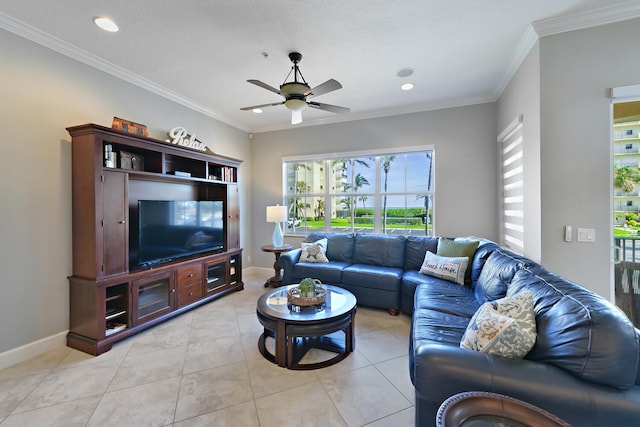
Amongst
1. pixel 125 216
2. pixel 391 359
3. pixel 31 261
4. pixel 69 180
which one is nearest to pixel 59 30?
pixel 69 180

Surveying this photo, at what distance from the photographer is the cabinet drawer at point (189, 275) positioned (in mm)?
3270

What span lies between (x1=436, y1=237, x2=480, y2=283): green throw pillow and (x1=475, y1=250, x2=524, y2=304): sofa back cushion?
0.41m

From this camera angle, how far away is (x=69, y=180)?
2600mm

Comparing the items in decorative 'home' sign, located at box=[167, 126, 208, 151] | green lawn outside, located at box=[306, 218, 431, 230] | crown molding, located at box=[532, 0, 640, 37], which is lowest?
green lawn outside, located at box=[306, 218, 431, 230]

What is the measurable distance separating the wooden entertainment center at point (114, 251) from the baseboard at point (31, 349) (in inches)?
2.9

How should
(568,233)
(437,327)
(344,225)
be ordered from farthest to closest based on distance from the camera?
(344,225)
(568,233)
(437,327)

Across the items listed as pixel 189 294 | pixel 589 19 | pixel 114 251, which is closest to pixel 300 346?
pixel 189 294

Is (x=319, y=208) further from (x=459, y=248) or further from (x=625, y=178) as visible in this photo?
(x=625, y=178)

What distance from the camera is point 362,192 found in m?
4.65

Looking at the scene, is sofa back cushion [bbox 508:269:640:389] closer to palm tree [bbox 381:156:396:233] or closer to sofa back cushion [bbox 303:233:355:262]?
sofa back cushion [bbox 303:233:355:262]

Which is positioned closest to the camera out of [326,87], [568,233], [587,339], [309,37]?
[587,339]

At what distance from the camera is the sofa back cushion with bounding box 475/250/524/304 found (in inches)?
82.7

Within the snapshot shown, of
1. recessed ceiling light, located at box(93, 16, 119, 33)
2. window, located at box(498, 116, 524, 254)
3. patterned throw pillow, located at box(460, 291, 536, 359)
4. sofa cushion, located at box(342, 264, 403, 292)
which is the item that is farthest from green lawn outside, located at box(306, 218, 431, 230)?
recessed ceiling light, located at box(93, 16, 119, 33)

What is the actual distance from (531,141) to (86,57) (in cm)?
455
